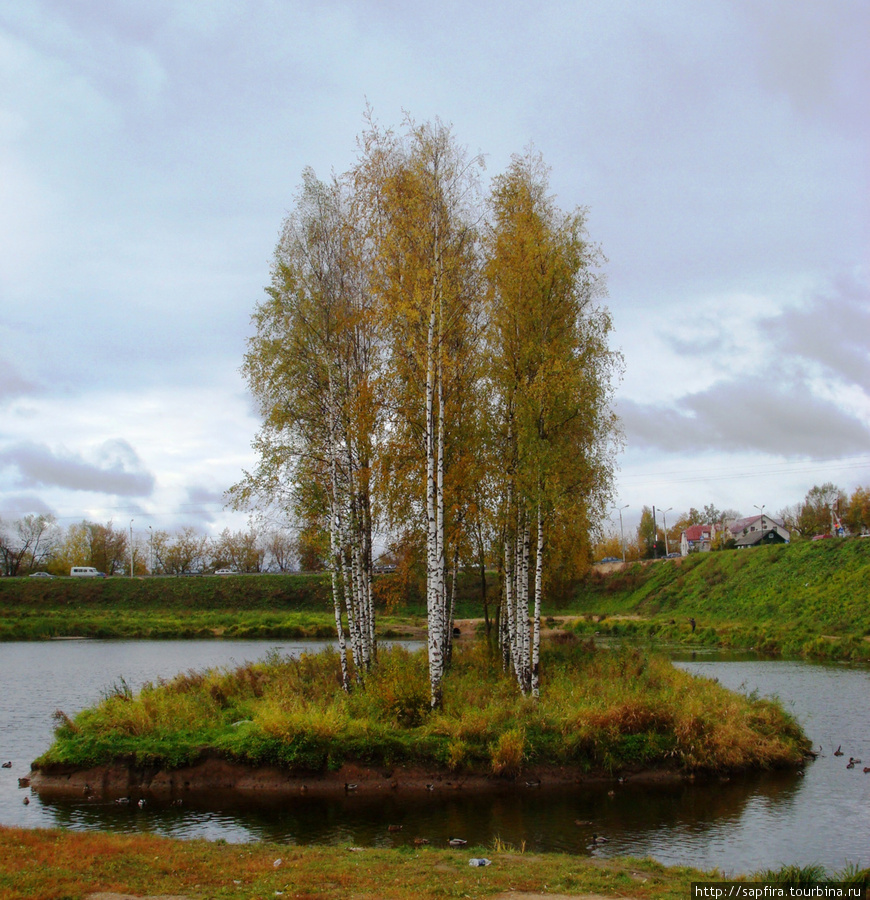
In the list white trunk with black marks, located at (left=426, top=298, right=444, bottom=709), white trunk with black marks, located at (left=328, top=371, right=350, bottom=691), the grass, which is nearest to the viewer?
the grass

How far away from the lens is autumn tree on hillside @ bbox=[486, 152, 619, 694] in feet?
72.6

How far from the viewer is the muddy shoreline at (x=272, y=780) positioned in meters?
18.8

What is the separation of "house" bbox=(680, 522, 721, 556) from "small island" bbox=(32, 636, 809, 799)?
430ft

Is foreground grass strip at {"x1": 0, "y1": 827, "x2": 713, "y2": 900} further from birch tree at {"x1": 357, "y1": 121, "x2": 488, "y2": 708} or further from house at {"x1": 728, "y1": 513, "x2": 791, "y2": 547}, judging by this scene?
house at {"x1": 728, "y1": 513, "x2": 791, "y2": 547}

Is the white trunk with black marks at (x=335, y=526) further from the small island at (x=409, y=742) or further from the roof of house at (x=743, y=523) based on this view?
the roof of house at (x=743, y=523)

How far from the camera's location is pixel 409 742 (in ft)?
64.0

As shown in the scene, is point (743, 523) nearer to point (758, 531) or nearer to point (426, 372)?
point (758, 531)

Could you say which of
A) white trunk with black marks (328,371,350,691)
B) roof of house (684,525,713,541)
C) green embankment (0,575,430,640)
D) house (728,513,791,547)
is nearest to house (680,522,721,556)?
roof of house (684,525,713,541)

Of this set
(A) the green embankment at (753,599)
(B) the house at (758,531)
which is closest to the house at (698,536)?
(B) the house at (758,531)

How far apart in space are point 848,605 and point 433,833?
4821 cm

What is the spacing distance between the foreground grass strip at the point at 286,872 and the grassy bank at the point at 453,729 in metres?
6.00

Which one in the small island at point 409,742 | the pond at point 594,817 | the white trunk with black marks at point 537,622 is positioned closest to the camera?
the pond at point 594,817

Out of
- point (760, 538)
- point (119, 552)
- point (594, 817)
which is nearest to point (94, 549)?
point (119, 552)

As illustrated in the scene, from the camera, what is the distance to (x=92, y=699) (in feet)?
101
